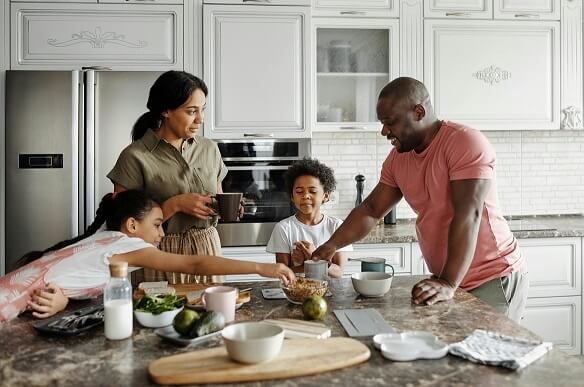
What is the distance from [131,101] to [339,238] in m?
1.71

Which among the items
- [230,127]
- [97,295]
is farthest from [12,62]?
[97,295]

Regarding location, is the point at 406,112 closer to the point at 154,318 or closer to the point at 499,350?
the point at 499,350

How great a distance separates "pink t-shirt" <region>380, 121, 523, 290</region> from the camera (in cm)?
202

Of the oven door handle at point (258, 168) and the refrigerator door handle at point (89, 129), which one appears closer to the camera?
the refrigerator door handle at point (89, 129)

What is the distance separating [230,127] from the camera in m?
3.68

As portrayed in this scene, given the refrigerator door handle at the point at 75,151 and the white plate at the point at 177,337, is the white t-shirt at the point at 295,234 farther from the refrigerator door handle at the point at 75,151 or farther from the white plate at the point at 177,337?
the refrigerator door handle at the point at 75,151

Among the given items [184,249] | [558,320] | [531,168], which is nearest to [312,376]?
[184,249]

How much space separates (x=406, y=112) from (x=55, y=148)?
2213 mm

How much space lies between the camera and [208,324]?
1553 mm

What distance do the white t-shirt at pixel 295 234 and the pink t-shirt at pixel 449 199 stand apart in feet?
1.85

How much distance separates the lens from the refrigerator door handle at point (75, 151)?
11.2 feet

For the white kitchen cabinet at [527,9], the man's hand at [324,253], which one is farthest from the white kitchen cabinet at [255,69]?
the man's hand at [324,253]

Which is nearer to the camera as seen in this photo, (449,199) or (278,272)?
(278,272)

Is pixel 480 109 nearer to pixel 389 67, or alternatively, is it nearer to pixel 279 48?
pixel 389 67
